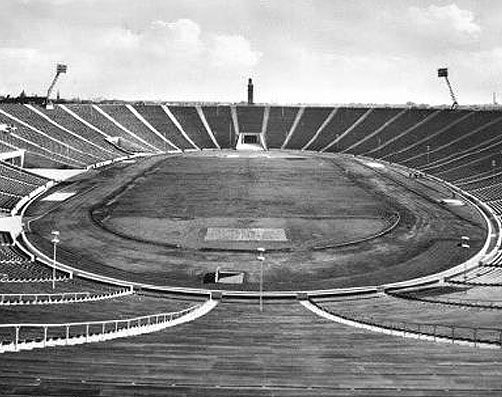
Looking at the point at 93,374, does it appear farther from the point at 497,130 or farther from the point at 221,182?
the point at 497,130

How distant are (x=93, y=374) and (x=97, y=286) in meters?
26.8

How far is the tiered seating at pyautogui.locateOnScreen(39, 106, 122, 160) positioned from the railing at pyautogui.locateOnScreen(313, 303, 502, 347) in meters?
82.7

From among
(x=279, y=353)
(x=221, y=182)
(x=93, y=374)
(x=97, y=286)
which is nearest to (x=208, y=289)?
(x=97, y=286)

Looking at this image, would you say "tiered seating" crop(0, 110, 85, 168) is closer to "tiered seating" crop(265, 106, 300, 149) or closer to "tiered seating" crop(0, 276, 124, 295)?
"tiered seating" crop(265, 106, 300, 149)

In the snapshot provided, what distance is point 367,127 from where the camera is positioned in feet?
426

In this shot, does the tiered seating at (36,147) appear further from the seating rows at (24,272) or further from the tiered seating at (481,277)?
the tiered seating at (481,277)

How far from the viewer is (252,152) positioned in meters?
120

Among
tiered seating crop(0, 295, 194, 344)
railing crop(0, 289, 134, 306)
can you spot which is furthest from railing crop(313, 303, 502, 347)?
railing crop(0, 289, 134, 306)

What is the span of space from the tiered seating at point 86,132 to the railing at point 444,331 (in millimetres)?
82720

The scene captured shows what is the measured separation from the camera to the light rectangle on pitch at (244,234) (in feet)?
182

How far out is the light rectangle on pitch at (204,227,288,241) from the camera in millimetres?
55469

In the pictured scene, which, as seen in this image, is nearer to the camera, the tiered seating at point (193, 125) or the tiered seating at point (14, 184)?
the tiered seating at point (14, 184)

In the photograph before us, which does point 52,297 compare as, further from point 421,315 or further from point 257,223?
point 257,223

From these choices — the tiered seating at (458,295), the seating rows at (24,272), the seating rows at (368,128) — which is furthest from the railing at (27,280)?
the seating rows at (368,128)
